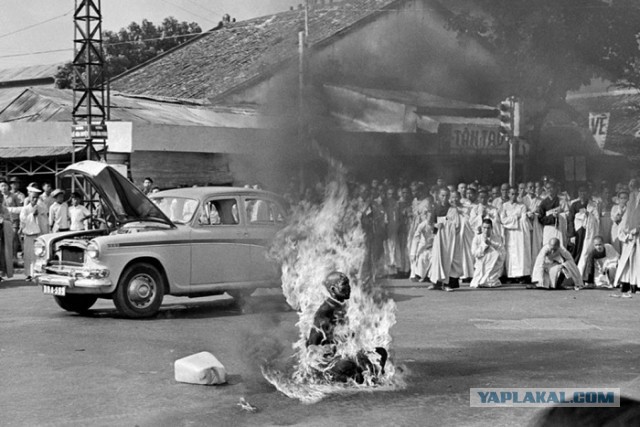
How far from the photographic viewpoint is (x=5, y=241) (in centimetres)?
1706

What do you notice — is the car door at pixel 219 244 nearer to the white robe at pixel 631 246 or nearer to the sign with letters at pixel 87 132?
the white robe at pixel 631 246

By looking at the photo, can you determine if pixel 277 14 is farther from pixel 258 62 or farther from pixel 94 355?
pixel 94 355

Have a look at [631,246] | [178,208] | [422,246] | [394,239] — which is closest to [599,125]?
[631,246]

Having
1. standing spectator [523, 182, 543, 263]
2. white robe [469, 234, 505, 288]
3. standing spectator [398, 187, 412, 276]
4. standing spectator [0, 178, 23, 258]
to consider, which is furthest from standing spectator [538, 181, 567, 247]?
standing spectator [0, 178, 23, 258]

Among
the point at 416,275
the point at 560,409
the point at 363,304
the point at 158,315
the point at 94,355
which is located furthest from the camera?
the point at 416,275

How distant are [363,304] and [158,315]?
5.06 meters

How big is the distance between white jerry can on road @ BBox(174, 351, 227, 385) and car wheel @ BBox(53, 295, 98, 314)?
4858mm

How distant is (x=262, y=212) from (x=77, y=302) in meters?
2.93

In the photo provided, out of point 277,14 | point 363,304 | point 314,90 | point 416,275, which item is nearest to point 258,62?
point 314,90

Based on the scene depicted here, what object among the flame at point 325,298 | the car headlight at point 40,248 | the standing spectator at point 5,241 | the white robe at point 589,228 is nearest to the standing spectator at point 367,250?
the flame at point 325,298

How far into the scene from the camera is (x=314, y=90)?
9633 mm

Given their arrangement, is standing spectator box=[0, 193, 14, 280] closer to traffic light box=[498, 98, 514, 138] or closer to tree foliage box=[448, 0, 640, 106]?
traffic light box=[498, 98, 514, 138]

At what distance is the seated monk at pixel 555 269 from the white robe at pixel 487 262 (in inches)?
28.8

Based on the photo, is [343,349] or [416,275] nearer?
[343,349]
